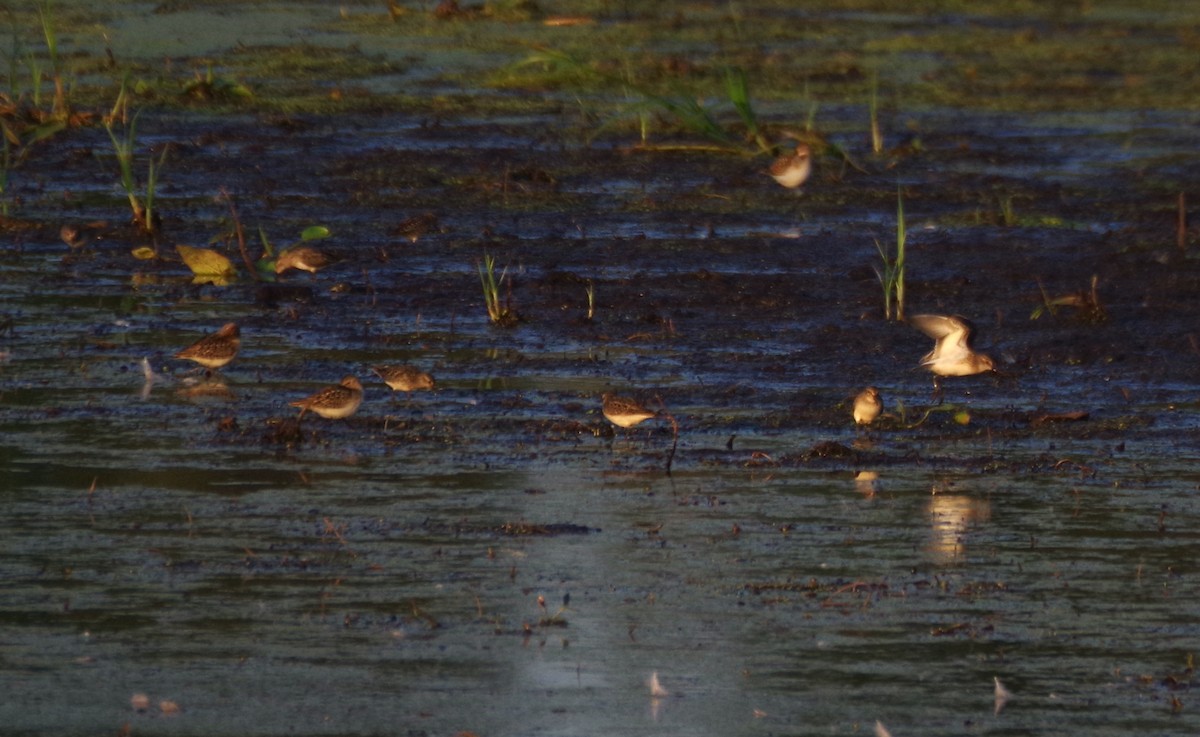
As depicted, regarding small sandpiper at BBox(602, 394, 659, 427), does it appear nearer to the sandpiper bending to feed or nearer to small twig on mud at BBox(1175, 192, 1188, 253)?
the sandpiper bending to feed

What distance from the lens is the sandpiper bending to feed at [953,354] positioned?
26.1ft

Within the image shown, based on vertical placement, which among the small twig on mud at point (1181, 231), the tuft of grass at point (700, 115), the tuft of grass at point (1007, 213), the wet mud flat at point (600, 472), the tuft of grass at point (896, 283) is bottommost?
the wet mud flat at point (600, 472)

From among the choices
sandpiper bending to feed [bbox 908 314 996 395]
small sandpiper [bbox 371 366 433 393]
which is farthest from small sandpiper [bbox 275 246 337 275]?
sandpiper bending to feed [bbox 908 314 996 395]

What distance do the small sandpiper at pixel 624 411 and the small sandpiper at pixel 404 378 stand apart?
33.9 inches

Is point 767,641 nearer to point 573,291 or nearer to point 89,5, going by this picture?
point 573,291

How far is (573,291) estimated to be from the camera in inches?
379

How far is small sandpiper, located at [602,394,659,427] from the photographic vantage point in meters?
7.09

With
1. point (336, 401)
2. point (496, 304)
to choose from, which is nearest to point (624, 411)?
point (336, 401)

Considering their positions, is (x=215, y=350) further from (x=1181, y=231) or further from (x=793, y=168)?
(x=1181, y=231)

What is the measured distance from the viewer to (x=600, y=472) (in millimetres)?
6859

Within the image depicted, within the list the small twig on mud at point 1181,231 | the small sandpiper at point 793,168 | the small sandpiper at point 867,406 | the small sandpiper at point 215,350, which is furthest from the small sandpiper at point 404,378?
the small sandpiper at point 793,168

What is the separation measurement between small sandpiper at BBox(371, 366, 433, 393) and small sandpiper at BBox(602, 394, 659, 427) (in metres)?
0.86

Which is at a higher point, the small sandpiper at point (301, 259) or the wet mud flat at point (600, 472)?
the small sandpiper at point (301, 259)

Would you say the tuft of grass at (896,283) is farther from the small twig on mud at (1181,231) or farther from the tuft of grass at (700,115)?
the tuft of grass at (700,115)
